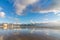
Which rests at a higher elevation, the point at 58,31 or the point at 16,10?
the point at 16,10

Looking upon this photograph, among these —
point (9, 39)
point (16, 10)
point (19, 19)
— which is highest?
point (16, 10)

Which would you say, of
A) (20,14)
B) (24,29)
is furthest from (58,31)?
(20,14)

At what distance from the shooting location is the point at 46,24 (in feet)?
3.81

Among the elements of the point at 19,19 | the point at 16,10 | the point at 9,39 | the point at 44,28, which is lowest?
the point at 9,39

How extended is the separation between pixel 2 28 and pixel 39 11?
0.60 meters

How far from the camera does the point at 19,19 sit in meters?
1.17

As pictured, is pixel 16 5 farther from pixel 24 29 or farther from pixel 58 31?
pixel 58 31

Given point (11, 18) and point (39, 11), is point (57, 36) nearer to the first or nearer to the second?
point (39, 11)

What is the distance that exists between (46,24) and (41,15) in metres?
0.15

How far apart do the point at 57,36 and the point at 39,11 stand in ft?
1.45

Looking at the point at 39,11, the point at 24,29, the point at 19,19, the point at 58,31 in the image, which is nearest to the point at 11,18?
the point at 19,19

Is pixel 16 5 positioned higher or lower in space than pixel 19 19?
higher

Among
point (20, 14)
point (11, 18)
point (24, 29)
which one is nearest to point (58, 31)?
point (24, 29)

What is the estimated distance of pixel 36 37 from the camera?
1.16 metres
